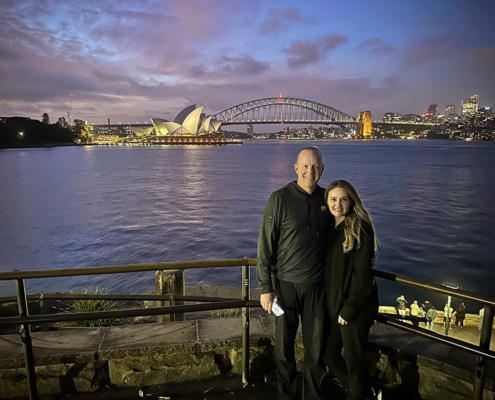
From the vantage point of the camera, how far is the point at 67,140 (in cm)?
14125

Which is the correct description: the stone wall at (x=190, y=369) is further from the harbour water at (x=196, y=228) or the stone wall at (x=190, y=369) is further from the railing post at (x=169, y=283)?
the harbour water at (x=196, y=228)

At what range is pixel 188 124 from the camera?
4786 inches

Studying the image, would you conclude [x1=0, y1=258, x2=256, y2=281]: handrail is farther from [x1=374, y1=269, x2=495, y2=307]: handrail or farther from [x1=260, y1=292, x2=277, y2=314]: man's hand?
[x1=374, y1=269, x2=495, y2=307]: handrail

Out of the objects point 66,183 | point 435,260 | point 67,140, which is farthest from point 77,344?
point 67,140

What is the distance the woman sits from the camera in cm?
234

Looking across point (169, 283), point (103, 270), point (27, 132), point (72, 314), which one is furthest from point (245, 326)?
point (27, 132)

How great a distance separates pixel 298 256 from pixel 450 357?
4.63 ft

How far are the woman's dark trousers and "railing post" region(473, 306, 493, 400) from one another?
614mm

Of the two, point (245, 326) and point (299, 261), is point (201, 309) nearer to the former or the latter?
point (245, 326)

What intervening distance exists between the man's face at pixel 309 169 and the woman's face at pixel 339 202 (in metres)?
0.17

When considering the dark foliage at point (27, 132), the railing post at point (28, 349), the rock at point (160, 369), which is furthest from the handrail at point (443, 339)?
the dark foliage at point (27, 132)

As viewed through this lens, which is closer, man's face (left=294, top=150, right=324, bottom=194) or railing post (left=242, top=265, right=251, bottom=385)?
man's face (left=294, top=150, right=324, bottom=194)

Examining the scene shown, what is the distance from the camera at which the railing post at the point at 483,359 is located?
208 cm

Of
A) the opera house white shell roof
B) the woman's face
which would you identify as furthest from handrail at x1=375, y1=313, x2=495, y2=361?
the opera house white shell roof
